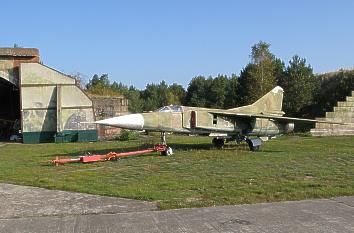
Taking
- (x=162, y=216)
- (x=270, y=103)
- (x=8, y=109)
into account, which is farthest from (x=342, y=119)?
(x=8, y=109)

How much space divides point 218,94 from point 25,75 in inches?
2180

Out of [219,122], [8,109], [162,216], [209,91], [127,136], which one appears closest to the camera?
[162,216]

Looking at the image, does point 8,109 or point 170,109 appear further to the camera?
point 8,109

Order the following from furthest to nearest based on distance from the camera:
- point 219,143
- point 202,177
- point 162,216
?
1. point 219,143
2. point 202,177
3. point 162,216

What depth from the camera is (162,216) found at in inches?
272

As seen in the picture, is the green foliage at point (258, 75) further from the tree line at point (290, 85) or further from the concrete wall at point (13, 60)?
the concrete wall at point (13, 60)

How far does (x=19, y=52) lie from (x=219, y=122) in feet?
57.9

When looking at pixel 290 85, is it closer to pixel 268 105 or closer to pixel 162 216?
pixel 268 105

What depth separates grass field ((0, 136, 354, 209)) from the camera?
8422mm

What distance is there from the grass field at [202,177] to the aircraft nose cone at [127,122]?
1.18 m

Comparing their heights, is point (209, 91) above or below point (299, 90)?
above

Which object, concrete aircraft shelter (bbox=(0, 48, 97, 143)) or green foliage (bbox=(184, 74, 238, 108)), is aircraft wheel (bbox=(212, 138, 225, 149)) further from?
green foliage (bbox=(184, 74, 238, 108))

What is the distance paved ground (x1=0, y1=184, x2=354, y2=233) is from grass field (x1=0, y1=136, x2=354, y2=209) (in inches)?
18.4

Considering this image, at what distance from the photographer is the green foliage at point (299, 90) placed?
1667 inches
